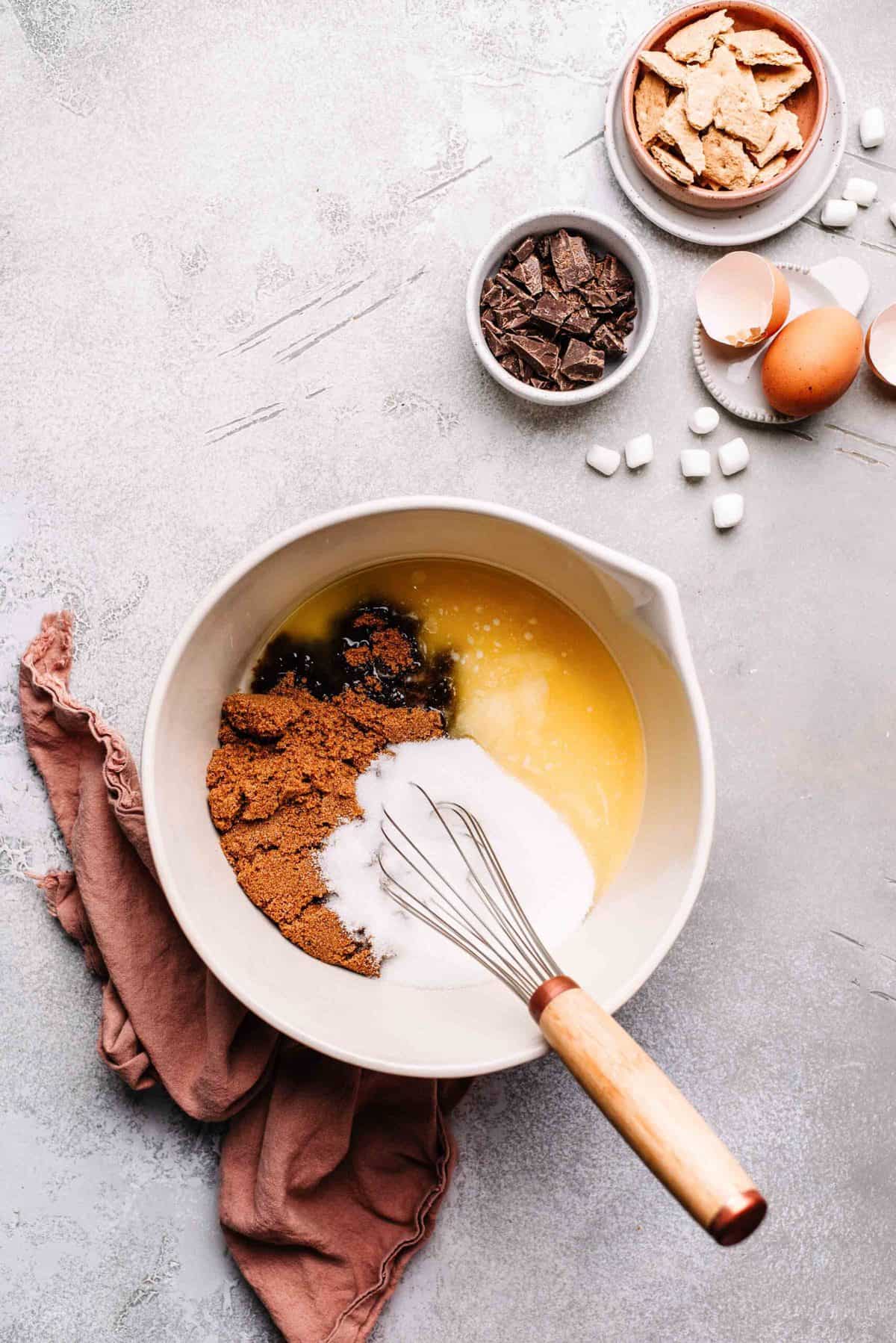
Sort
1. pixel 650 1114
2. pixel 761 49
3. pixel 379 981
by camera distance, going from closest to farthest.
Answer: pixel 650 1114 → pixel 379 981 → pixel 761 49

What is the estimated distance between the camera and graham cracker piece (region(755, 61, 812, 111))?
938mm

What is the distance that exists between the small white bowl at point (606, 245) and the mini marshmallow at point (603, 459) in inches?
2.0

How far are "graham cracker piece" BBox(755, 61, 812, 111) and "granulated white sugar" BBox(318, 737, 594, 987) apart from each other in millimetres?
684

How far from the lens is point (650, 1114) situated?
60 cm

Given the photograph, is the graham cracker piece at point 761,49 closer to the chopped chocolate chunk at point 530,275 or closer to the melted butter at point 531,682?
the chopped chocolate chunk at point 530,275

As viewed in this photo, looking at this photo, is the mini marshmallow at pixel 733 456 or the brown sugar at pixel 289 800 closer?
the brown sugar at pixel 289 800

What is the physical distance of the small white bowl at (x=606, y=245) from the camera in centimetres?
92

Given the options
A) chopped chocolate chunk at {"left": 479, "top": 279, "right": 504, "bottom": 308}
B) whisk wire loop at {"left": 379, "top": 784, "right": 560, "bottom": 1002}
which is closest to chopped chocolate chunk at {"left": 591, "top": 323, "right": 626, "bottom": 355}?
chopped chocolate chunk at {"left": 479, "top": 279, "right": 504, "bottom": 308}

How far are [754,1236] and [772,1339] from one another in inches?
4.0

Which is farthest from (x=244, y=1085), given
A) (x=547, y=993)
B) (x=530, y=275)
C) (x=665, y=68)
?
(x=665, y=68)

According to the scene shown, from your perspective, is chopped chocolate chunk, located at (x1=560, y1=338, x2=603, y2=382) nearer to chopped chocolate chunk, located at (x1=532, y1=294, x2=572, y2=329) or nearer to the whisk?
chopped chocolate chunk, located at (x1=532, y1=294, x2=572, y2=329)

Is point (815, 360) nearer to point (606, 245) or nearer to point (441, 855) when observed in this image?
point (606, 245)

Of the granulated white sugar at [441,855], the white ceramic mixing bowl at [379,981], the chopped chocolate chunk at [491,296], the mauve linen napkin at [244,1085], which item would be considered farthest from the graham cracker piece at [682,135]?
the mauve linen napkin at [244,1085]

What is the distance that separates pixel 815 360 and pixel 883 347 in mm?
107
